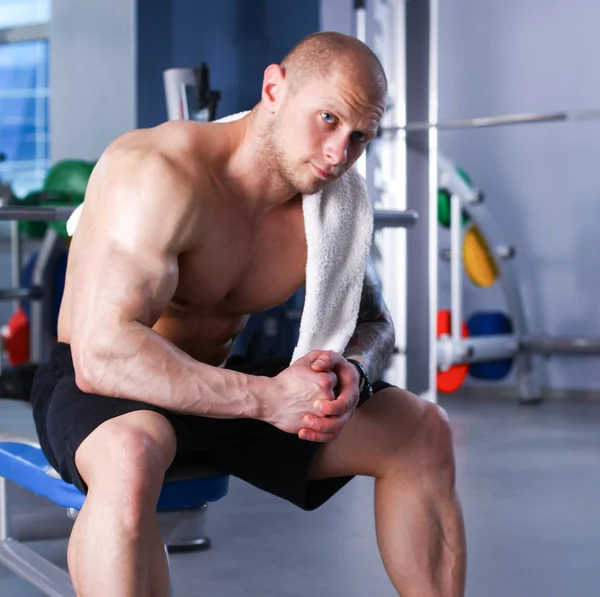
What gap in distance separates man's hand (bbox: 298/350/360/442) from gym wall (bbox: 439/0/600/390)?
381 cm

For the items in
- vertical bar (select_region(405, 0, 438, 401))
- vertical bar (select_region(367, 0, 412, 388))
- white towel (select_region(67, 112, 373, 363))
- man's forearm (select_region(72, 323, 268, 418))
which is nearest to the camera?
man's forearm (select_region(72, 323, 268, 418))

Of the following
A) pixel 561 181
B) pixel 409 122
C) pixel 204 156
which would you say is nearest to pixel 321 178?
pixel 204 156

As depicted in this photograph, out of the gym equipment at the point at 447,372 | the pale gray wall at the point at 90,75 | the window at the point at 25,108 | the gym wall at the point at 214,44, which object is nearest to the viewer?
the gym wall at the point at 214,44

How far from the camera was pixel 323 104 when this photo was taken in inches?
52.0

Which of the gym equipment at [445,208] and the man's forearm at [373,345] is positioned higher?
the gym equipment at [445,208]

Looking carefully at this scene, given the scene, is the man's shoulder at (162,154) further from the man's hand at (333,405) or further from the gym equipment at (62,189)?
the gym equipment at (62,189)

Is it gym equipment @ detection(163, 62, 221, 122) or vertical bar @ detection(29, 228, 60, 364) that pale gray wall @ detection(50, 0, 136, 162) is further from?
gym equipment @ detection(163, 62, 221, 122)

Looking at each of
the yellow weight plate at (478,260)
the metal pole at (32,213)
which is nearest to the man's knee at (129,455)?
the metal pole at (32,213)

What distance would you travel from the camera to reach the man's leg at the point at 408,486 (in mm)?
1395

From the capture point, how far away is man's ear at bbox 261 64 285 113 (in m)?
1.37

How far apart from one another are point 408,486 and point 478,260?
3.47 metres

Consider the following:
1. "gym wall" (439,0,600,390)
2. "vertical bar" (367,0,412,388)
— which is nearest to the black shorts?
"vertical bar" (367,0,412,388)

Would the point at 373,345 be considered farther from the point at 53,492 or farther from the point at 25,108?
the point at 25,108

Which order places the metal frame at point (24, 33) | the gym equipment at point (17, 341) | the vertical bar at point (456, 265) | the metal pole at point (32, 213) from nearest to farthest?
the metal pole at point (32, 213)
the vertical bar at point (456, 265)
the gym equipment at point (17, 341)
the metal frame at point (24, 33)
